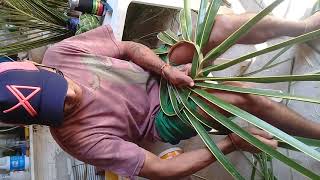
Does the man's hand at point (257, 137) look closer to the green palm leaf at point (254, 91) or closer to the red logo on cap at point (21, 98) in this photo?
the green palm leaf at point (254, 91)

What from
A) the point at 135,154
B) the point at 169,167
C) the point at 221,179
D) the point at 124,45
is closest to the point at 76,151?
the point at 135,154

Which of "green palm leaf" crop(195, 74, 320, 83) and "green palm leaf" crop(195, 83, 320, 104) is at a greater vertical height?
"green palm leaf" crop(195, 74, 320, 83)

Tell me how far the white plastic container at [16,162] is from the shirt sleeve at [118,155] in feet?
3.35

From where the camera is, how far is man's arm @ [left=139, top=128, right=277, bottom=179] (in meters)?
1.03

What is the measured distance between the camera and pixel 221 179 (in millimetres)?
1558

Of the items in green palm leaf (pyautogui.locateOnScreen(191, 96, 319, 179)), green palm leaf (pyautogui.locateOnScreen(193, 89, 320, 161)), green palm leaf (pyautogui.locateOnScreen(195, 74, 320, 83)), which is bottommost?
green palm leaf (pyautogui.locateOnScreen(191, 96, 319, 179))

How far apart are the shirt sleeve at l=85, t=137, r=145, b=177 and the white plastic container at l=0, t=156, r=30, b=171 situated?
3.35ft

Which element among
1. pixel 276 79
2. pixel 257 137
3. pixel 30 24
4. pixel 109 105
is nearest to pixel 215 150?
pixel 257 137

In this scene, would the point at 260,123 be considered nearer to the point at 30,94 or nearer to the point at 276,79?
the point at 276,79

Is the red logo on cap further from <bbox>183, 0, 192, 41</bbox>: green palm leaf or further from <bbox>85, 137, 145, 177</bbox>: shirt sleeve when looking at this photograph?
<bbox>183, 0, 192, 41</bbox>: green palm leaf

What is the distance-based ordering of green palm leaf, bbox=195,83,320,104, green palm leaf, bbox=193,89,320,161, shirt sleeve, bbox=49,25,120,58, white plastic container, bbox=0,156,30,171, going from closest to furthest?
1. green palm leaf, bbox=193,89,320,161
2. green palm leaf, bbox=195,83,320,104
3. shirt sleeve, bbox=49,25,120,58
4. white plastic container, bbox=0,156,30,171

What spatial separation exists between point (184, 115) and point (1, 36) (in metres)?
1.28

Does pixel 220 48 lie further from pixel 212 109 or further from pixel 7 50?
pixel 7 50

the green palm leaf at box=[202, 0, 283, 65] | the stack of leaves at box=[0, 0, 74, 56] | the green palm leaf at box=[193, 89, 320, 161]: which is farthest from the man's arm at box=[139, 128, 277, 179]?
the stack of leaves at box=[0, 0, 74, 56]
